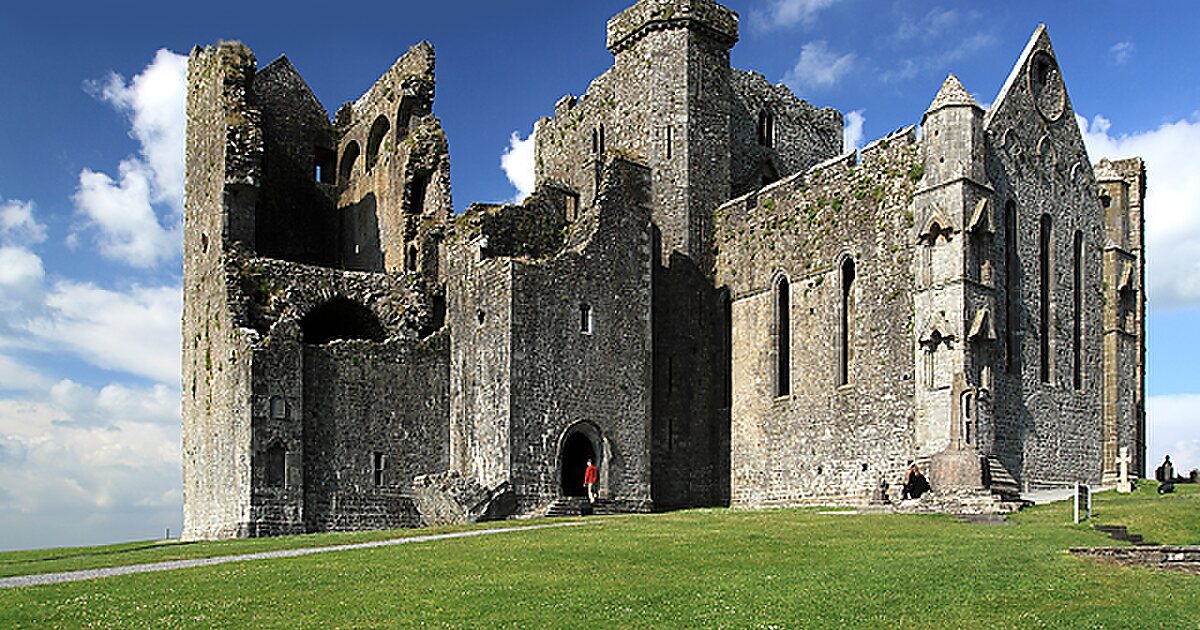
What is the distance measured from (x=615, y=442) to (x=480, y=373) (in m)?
4.33

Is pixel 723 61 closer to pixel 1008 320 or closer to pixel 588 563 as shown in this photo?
pixel 1008 320

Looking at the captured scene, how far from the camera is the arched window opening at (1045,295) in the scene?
118ft

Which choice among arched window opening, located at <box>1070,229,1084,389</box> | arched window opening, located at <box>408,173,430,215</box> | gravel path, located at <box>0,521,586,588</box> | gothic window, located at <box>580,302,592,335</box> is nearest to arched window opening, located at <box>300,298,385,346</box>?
arched window opening, located at <box>408,173,430,215</box>

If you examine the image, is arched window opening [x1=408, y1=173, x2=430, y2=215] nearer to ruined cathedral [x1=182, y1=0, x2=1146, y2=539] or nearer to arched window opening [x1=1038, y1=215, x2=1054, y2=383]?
ruined cathedral [x1=182, y1=0, x2=1146, y2=539]

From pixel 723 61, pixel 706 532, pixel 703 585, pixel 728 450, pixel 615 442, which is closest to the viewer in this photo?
pixel 703 585

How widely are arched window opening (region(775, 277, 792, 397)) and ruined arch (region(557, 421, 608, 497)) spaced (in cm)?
558

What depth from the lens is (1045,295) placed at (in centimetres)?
3641

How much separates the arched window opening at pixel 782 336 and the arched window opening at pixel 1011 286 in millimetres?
6229

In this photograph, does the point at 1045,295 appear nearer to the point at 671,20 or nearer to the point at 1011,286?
the point at 1011,286

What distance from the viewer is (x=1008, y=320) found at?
34.9 meters

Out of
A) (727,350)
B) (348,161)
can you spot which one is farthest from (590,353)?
(348,161)

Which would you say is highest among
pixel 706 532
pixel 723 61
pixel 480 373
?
pixel 723 61

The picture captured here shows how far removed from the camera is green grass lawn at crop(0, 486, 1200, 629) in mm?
16047

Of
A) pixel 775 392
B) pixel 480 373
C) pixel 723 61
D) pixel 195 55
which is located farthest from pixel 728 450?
pixel 195 55
